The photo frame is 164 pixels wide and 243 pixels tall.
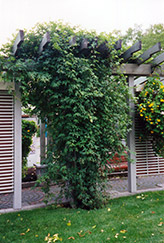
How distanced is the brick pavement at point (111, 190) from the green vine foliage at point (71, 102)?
61 cm

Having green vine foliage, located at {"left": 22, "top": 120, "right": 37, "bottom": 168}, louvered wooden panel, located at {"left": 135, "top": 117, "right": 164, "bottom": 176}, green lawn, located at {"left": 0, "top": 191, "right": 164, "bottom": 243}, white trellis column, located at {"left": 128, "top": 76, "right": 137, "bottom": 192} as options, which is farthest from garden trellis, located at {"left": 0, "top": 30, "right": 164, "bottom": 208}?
green vine foliage, located at {"left": 22, "top": 120, "right": 37, "bottom": 168}

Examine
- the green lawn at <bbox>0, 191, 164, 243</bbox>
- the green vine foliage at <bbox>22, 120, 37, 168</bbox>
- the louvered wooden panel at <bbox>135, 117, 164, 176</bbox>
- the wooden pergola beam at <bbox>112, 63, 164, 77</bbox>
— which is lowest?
the green lawn at <bbox>0, 191, 164, 243</bbox>

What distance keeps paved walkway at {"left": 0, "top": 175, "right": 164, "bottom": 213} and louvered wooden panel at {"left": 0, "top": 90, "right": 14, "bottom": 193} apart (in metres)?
0.52

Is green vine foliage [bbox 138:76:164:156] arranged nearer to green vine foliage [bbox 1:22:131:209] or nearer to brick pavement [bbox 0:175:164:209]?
green vine foliage [bbox 1:22:131:209]

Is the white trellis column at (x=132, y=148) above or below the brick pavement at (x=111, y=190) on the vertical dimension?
above

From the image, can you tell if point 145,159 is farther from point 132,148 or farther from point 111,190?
point 111,190

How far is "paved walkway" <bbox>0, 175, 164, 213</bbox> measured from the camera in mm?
5203

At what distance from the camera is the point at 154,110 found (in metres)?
4.96

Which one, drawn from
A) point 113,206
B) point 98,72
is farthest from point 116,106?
point 113,206

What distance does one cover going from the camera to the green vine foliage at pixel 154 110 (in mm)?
4973

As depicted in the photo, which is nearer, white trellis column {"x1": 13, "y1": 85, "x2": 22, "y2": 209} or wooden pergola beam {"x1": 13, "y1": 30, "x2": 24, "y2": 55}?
wooden pergola beam {"x1": 13, "y1": 30, "x2": 24, "y2": 55}

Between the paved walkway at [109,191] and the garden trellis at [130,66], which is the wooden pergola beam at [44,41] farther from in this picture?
the paved walkway at [109,191]

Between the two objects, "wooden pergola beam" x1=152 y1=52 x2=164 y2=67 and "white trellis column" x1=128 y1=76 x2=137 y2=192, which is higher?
"wooden pergola beam" x1=152 y1=52 x2=164 y2=67

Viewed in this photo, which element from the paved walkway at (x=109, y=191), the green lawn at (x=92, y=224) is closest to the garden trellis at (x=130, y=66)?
the paved walkway at (x=109, y=191)
